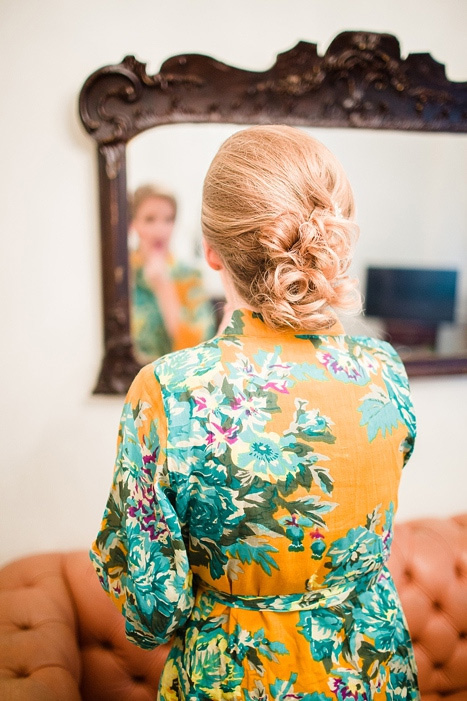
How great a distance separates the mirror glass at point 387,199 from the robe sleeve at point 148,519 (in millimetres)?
692

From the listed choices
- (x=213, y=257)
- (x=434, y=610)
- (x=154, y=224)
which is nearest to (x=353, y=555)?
(x=213, y=257)

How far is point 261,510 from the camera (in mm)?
678

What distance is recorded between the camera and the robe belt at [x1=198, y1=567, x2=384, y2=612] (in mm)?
737

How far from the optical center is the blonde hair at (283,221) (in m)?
0.66

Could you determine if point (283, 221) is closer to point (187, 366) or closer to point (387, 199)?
point (187, 366)

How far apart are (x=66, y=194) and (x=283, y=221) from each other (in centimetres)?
79

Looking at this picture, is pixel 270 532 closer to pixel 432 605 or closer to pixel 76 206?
pixel 76 206

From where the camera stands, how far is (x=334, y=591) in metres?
0.76

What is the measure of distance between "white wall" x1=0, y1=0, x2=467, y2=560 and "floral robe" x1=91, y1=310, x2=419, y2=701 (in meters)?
0.65

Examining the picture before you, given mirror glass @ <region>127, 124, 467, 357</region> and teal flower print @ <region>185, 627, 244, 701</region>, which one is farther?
mirror glass @ <region>127, 124, 467, 357</region>

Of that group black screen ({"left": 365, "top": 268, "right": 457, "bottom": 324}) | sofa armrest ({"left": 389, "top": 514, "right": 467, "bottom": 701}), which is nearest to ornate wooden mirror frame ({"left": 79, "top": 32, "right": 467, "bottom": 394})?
black screen ({"left": 365, "top": 268, "right": 457, "bottom": 324})

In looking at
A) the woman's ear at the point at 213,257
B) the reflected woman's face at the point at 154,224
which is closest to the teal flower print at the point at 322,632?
the woman's ear at the point at 213,257

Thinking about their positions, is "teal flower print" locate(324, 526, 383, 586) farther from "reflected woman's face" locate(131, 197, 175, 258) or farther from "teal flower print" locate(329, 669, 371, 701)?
"reflected woman's face" locate(131, 197, 175, 258)

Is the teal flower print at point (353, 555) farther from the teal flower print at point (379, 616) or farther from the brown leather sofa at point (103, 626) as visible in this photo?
the brown leather sofa at point (103, 626)
